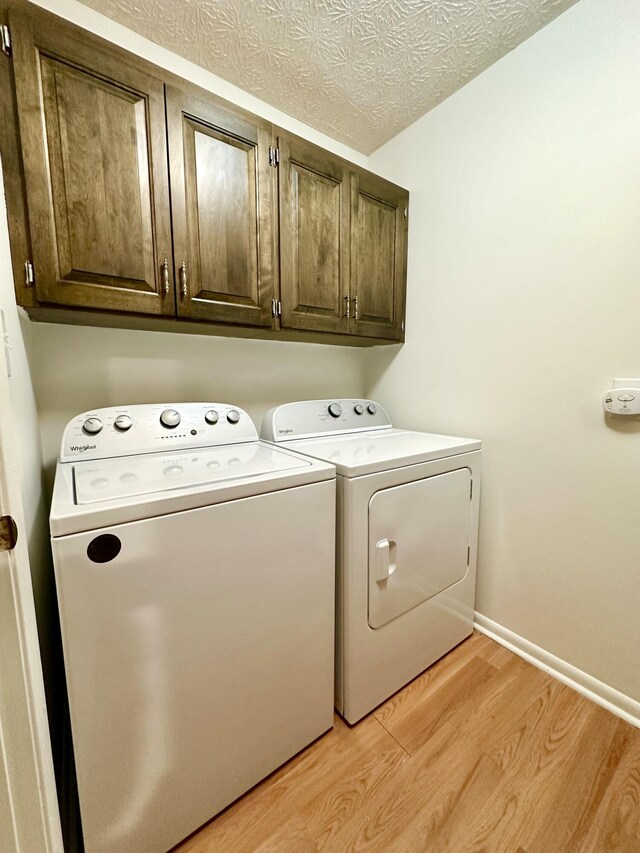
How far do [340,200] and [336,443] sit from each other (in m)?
1.08

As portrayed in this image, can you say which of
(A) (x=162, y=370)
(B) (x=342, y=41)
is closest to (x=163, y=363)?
(A) (x=162, y=370)

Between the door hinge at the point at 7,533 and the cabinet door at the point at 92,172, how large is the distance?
2.37 feet

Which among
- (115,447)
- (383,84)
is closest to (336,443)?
(115,447)

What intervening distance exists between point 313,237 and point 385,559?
4.32ft

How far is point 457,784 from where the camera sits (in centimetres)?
98

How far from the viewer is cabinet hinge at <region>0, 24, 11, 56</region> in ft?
2.81

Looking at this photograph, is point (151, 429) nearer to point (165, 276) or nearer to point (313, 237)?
point (165, 276)

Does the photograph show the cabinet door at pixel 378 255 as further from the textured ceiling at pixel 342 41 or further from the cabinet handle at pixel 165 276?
the cabinet handle at pixel 165 276

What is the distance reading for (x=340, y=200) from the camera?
1.50 meters

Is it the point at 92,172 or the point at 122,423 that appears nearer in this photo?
the point at 92,172

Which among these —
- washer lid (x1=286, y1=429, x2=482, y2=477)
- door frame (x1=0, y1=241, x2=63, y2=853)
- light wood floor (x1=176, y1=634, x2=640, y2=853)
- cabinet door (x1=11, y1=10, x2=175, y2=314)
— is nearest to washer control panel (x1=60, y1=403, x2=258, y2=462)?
washer lid (x1=286, y1=429, x2=482, y2=477)

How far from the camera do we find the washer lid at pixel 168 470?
797mm

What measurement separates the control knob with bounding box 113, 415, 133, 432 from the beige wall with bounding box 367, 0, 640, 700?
1394mm

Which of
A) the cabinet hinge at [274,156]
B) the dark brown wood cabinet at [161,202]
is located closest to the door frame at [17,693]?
the dark brown wood cabinet at [161,202]
